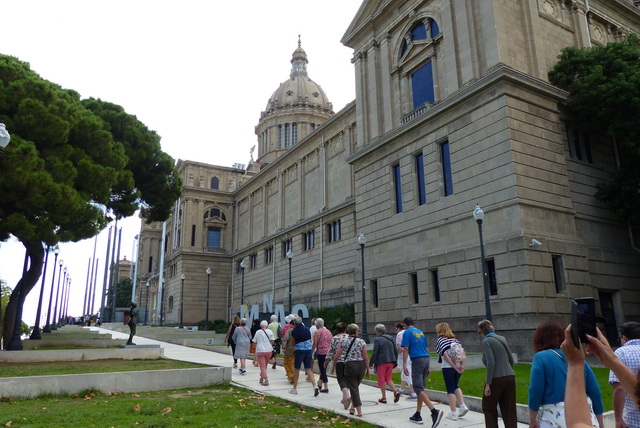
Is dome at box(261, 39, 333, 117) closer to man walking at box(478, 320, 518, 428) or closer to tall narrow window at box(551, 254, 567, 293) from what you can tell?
tall narrow window at box(551, 254, 567, 293)

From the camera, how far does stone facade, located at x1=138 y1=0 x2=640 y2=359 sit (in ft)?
68.4

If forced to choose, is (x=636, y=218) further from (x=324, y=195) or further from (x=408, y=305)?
(x=324, y=195)

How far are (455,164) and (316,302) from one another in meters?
22.2

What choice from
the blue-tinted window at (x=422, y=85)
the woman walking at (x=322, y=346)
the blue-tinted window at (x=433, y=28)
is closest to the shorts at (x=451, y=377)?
the woman walking at (x=322, y=346)

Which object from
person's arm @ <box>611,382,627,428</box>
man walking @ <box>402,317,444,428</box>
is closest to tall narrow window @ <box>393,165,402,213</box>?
man walking @ <box>402,317,444,428</box>

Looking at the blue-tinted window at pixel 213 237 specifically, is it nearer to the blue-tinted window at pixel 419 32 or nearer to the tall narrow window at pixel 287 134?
the tall narrow window at pixel 287 134

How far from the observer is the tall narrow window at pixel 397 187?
89.0 feet

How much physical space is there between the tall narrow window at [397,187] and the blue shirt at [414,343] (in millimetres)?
16466

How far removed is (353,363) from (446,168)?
1599cm

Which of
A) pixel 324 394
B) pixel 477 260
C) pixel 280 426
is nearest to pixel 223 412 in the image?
pixel 280 426

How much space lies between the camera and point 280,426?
9.12 meters

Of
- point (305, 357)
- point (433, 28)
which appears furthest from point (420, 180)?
point (305, 357)

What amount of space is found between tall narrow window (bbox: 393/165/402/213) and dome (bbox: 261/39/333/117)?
52.3m

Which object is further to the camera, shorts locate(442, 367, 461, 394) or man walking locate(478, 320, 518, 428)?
shorts locate(442, 367, 461, 394)
